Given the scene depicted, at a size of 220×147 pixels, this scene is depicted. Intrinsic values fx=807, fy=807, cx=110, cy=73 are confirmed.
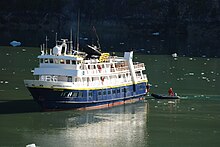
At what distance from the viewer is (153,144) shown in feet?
149

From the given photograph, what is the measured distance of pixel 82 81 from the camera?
53.8m

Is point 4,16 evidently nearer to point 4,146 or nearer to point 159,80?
point 159,80

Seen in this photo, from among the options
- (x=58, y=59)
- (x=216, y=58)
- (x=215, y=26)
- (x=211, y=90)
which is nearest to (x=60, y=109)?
(x=58, y=59)

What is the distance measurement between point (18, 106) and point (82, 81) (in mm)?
4605

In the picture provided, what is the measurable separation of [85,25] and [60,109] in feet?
278

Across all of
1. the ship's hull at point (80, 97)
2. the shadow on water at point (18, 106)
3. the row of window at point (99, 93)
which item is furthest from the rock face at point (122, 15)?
the shadow on water at point (18, 106)

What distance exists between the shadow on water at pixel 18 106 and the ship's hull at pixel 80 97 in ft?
4.11

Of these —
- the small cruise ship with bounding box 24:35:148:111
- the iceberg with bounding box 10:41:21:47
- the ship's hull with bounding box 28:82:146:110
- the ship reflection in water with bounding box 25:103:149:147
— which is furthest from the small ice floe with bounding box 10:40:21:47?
the ship reflection in water with bounding box 25:103:149:147

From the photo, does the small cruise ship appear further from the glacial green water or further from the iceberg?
the iceberg

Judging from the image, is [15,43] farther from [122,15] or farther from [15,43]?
[122,15]

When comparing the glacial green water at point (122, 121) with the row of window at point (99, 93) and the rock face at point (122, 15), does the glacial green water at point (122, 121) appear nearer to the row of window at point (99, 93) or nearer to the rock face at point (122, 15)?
the row of window at point (99, 93)

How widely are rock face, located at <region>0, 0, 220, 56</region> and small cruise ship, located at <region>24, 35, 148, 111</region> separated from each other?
69610 millimetres

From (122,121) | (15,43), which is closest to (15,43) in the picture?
(15,43)

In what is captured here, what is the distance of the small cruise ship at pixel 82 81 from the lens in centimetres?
5197
